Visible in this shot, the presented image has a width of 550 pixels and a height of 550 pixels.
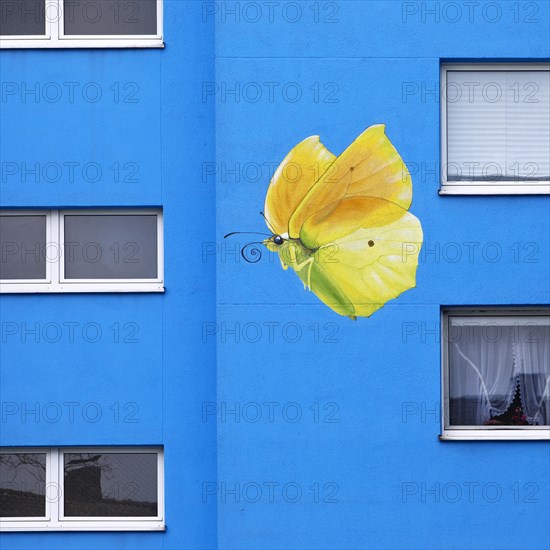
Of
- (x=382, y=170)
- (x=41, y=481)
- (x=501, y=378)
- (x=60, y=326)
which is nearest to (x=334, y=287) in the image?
(x=382, y=170)

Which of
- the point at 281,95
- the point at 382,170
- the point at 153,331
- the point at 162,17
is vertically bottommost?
the point at 153,331

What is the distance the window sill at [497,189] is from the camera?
11.4m

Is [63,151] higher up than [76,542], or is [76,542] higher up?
[63,151]

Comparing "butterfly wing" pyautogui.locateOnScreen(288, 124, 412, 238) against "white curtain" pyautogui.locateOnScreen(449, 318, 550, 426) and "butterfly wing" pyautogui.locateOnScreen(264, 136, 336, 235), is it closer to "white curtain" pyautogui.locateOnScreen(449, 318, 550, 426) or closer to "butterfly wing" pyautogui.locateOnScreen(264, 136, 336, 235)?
"butterfly wing" pyautogui.locateOnScreen(264, 136, 336, 235)

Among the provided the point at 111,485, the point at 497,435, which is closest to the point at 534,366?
the point at 497,435

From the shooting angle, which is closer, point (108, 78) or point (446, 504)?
point (446, 504)

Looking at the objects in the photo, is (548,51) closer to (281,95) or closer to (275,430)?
(281,95)

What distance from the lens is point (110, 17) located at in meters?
12.1

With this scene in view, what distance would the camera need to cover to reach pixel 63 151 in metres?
11.7

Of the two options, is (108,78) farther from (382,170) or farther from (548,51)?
(548,51)

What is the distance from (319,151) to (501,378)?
3.15 m

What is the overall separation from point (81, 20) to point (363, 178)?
3707 millimetres

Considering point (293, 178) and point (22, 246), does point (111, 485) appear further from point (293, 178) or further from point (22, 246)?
point (293, 178)

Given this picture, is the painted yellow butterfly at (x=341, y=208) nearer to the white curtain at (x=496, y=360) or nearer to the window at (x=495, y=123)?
the window at (x=495, y=123)
